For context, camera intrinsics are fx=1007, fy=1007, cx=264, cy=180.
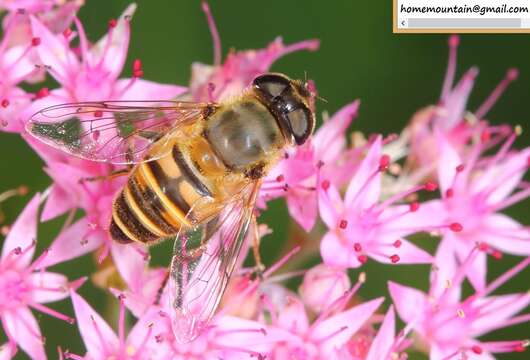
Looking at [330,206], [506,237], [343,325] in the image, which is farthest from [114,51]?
[506,237]

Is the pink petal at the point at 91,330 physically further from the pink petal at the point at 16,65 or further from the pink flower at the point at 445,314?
the pink flower at the point at 445,314

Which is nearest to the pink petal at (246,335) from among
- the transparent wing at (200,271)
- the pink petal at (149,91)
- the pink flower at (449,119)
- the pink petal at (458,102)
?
the transparent wing at (200,271)

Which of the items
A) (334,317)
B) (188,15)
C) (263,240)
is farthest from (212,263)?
(188,15)

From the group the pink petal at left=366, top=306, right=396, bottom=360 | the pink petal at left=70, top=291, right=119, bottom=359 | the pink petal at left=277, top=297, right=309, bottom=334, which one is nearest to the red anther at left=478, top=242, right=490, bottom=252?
the pink petal at left=366, top=306, right=396, bottom=360

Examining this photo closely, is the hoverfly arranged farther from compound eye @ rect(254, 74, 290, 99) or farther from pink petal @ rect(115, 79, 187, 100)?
pink petal @ rect(115, 79, 187, 100)

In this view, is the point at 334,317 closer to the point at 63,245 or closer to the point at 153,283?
the point at 153,283

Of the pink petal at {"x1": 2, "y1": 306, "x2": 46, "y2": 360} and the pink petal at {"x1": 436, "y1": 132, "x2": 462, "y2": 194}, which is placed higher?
the pink petal at {"x1": 436, "y1": 132, "x2": 462, "y2": 194}

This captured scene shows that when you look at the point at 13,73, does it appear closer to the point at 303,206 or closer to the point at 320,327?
the point at 303,206

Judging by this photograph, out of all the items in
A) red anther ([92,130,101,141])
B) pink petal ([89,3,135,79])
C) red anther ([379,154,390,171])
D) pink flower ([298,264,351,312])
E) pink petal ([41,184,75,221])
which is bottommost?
pink flower ([298,264,351,312])
